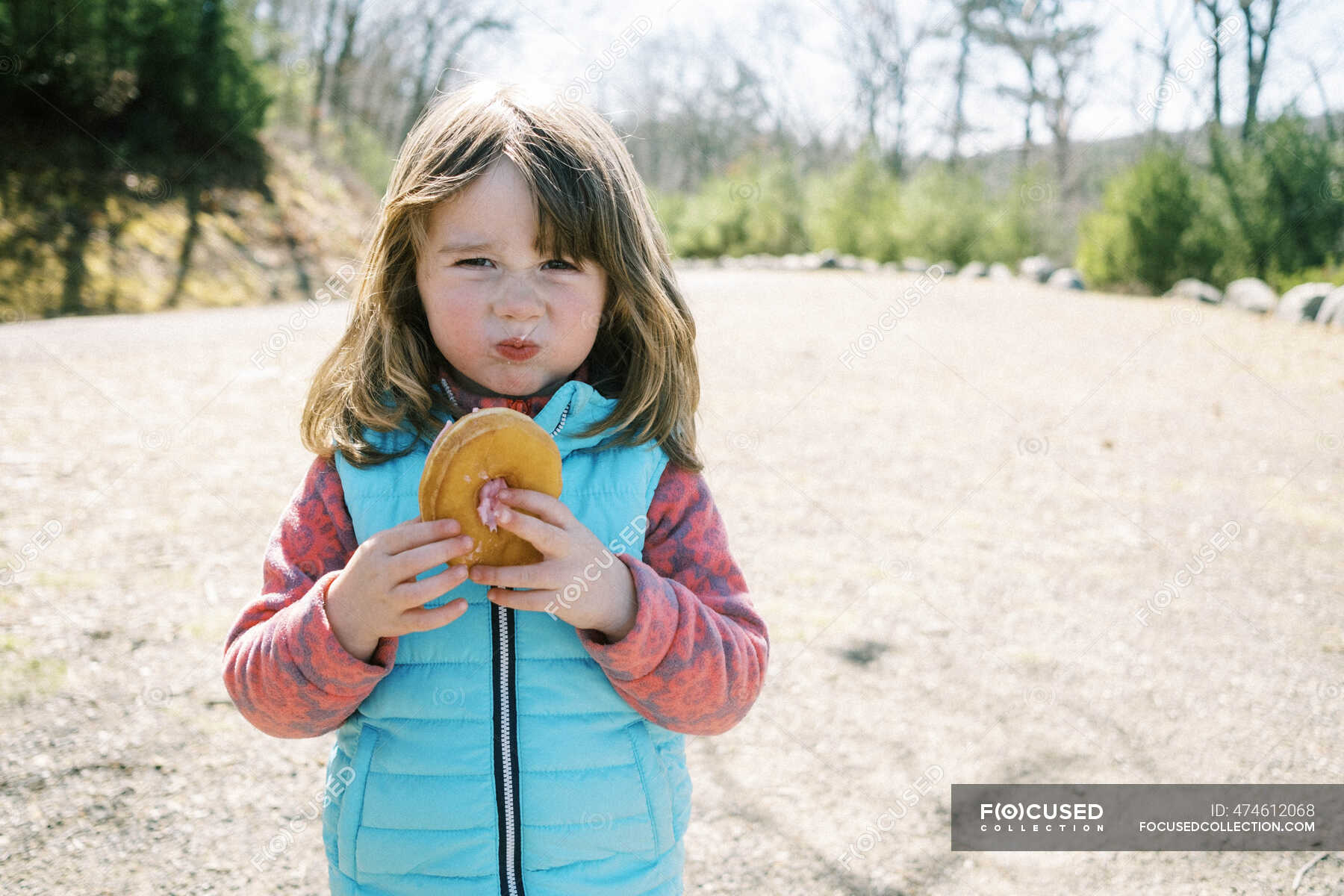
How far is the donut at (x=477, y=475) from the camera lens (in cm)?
126

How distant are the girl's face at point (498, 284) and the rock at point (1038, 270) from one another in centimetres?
1896

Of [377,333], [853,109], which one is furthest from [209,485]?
[853,109]

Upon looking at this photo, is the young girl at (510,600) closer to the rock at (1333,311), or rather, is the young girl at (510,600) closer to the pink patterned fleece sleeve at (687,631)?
the pink patterned fleece sleeve at (687,631)

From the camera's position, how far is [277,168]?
18.5 m

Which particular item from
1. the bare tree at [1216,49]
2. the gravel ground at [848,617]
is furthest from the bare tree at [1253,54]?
the gravel ground at [848,617]

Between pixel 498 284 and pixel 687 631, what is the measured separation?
0.60m

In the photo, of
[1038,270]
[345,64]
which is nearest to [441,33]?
[345,64]

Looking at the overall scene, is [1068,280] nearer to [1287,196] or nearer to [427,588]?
[1287,196]

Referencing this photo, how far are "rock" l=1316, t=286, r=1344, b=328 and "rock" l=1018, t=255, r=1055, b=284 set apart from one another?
23.4 feet

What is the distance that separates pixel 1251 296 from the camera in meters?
13.4

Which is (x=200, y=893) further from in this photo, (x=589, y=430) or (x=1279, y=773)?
(x=1279, y=773)

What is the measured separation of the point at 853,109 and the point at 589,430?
32481mm

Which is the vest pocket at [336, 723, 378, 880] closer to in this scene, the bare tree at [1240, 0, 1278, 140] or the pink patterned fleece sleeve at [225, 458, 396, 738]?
the pink patterned fleece sleeve at [225, 458, 396, 738]

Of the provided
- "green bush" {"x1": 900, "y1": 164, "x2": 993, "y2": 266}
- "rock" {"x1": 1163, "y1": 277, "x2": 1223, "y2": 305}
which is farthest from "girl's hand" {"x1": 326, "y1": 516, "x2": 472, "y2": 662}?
"green bush" {"x1": 900, "y1": 164, "x2": 993, "y2": 266}
